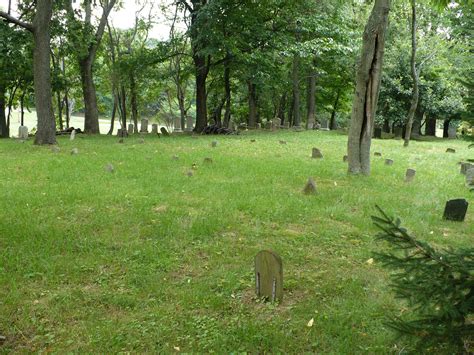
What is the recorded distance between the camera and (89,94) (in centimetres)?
2152

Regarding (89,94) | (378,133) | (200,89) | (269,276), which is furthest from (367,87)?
(89,94)

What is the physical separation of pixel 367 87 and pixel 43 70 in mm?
11123

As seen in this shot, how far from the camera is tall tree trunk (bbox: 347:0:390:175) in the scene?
8.64 metres

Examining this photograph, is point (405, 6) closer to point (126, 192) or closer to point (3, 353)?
point (126, 192)

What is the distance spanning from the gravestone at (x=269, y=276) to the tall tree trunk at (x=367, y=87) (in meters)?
6.00

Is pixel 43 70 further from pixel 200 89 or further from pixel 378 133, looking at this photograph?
pixel 378 133

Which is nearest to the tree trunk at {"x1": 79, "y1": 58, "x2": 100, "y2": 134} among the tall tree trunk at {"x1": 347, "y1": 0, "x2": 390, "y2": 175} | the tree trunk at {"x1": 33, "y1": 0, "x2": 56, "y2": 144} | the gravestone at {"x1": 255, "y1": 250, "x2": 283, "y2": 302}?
the tree trunk at {"x1": 33, "y1": 0, "x2": 56, "y2": 144}

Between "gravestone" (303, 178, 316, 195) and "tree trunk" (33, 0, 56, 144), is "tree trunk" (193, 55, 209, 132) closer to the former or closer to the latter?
"tree trunk" (33, 0, 56, 144)

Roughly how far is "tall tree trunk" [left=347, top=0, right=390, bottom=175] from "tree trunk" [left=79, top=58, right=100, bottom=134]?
16.2 metres

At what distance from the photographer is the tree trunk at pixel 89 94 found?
834 inches

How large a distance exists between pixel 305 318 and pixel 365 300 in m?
0.69

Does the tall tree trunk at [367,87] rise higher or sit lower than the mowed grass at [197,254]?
higher

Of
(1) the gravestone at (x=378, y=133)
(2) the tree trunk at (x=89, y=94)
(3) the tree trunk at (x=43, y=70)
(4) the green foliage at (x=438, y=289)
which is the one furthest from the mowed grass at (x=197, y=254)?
(1) the gravestone at (x=378, y=133)

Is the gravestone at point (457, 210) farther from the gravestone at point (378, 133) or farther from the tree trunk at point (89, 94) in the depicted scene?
the tree trunk at point (89, 94)
